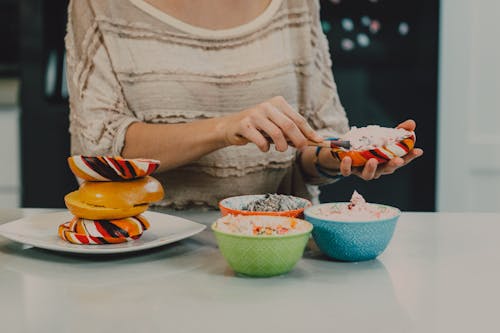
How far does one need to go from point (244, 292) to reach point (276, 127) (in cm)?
35

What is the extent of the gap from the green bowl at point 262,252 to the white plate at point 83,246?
6.4 inches

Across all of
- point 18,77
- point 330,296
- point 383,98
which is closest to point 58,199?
point 18,77

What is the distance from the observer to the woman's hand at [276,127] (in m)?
1.10

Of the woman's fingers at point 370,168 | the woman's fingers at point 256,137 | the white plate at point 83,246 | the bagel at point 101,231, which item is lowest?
the white plate at point 83,246

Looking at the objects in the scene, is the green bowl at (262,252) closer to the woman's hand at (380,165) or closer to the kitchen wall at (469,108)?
the woman's hand at (380,165)

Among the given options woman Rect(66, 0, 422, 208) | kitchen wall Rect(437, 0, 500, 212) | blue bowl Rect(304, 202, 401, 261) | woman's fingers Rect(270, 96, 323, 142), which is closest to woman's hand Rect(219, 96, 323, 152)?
woman's fingers Rect(270, 96, 323, 142)

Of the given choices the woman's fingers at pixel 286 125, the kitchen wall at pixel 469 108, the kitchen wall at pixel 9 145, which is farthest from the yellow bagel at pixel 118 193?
the kitchen wall at pixel 469 108

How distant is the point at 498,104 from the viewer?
2.62m

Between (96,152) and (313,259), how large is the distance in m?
0.68

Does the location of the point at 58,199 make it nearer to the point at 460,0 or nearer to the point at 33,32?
the point at 33,32

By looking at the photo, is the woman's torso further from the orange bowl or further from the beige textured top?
the orange bowl

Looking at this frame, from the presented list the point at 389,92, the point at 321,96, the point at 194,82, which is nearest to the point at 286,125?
the point at 194,82

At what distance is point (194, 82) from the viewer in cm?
156

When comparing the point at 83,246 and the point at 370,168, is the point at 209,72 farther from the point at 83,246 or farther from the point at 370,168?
the point at 83,246
